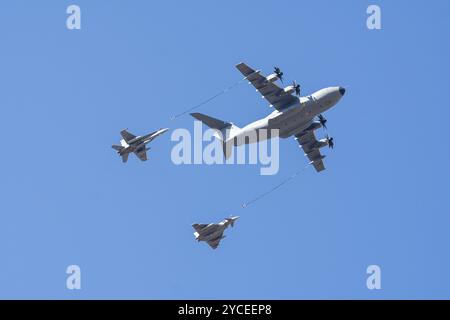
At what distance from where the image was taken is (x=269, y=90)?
9681 centimetres

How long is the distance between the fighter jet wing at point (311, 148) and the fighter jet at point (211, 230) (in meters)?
14.8

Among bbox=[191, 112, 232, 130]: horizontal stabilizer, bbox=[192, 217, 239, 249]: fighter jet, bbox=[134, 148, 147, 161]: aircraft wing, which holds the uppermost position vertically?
bbox=[191, 112, 232, 130]: horizontal stabilizer

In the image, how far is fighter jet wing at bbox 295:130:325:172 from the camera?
104750mm

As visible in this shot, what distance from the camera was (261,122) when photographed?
317 feet

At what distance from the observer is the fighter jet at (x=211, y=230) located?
94750 millimetres

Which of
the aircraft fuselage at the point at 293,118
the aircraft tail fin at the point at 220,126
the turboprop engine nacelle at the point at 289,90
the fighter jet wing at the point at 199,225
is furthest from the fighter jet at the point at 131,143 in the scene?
the turboprop engine nacelle at the point at 289,90

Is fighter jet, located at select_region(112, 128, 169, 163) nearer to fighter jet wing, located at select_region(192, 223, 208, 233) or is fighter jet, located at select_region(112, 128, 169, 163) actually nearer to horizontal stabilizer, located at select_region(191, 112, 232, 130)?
horizontal stabilizer, located at select_region(191, 112, 232, 130)

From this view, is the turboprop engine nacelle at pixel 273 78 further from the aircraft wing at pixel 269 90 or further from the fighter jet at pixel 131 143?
the fighter jet at pixel 131 143

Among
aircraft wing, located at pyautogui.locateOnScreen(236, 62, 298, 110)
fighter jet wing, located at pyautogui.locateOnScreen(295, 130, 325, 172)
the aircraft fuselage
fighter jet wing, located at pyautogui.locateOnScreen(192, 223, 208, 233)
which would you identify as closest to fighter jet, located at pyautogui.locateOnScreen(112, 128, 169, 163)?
the aircraft fuselage

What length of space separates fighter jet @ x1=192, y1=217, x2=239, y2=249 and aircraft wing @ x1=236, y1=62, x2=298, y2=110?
41.5ft

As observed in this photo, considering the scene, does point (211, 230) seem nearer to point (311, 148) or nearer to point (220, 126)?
point (220, 126)
